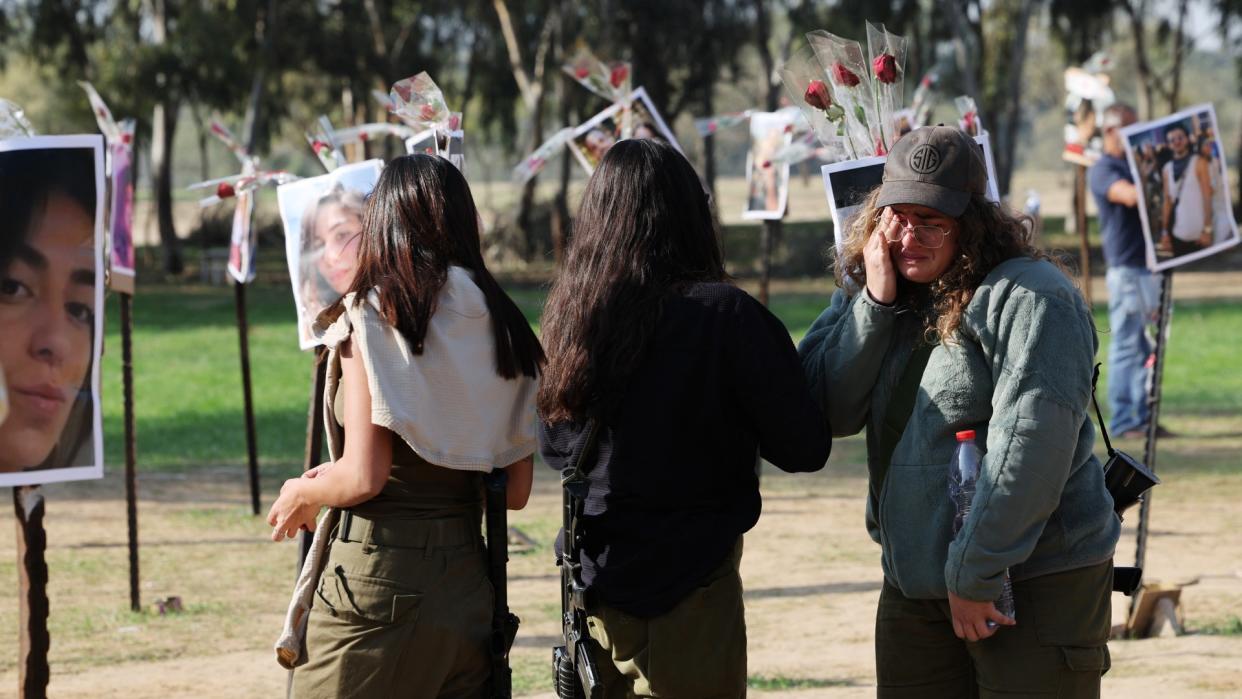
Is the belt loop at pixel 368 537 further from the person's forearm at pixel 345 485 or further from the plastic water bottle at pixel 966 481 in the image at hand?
the plastic water bottle at pixel 966 481

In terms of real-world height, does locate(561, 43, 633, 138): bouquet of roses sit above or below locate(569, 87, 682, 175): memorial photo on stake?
above

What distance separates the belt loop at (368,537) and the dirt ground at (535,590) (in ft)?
8.08

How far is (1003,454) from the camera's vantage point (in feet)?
9.46

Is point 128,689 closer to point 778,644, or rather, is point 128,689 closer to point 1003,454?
point 778,644

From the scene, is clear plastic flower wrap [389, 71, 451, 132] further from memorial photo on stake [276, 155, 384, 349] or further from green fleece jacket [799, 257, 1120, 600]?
green fleece jacket [799, 257, 1120, 600]

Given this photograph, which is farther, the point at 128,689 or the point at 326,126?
the point at 326,126

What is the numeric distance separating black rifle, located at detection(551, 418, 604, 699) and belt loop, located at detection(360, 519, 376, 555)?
0.39 m

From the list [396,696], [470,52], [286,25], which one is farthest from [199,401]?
[470,52]

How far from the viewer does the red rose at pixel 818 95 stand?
3746mm

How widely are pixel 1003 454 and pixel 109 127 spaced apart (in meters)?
5.46

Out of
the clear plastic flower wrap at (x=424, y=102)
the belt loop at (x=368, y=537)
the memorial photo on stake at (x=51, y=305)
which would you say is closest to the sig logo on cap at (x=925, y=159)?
the belt loop at (x=368, y=537)

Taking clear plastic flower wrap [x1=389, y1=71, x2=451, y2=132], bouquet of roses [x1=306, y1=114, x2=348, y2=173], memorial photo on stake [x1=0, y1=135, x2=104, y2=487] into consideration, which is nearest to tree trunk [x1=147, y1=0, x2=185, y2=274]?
bouquet of roses [x1=306, y1=114, x2=348, y2=173]

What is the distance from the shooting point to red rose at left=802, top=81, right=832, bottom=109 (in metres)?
3.75

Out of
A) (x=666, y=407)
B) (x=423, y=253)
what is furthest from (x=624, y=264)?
(x=423, y=253)
